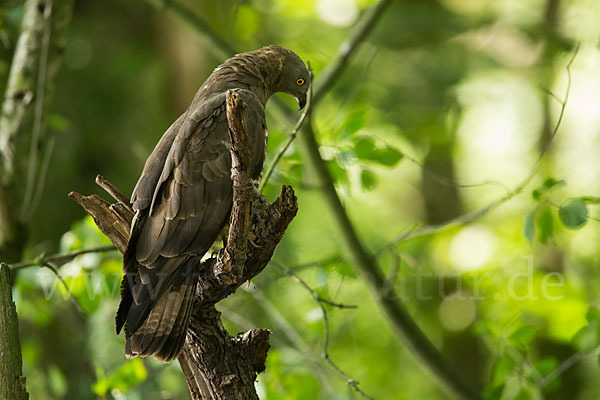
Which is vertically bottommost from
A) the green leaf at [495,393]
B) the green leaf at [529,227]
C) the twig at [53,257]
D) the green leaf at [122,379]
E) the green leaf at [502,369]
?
the green leaf at [495,393]

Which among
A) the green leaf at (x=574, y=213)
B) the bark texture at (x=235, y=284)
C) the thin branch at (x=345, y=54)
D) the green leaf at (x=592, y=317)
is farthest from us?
the thin branch at (x=345, y=54)

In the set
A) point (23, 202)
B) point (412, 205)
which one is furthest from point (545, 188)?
point (412, 205)

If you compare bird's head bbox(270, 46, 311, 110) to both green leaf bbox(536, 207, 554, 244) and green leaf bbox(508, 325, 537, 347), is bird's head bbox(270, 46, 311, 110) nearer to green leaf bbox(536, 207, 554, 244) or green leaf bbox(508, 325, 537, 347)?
green leaf bbox(536, 207, 554, 244)

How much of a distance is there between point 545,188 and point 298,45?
362 cm

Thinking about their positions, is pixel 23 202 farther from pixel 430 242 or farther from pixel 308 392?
pixel 430 242

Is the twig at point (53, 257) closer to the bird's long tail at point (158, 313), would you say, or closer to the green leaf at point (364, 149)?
the bird's long tail at point (158, 313)

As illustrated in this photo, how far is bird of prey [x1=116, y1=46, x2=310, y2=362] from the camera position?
259cm

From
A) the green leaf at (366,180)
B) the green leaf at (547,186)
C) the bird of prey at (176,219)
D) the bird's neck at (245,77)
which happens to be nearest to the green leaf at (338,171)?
the green leaf at (366,180)

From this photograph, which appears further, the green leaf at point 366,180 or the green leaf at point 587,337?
the green leaf at point 366,180

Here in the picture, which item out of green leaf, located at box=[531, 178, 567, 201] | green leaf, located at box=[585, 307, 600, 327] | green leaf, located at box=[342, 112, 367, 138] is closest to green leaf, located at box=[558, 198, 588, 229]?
green leaf, located at box=[531, 178, 567, 201]

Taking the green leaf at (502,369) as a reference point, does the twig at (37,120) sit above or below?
above

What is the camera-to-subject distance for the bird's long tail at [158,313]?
2527 mm

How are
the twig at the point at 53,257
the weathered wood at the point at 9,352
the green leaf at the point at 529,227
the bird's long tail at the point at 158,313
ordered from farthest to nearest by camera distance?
the twig at the point at 53,257, the green leaf at the point at 529,227, the bird's long tail at the point at 158,313, the weathered wood at the point at 9,352

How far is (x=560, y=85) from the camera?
7.82 meters
